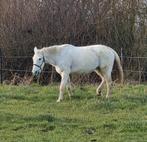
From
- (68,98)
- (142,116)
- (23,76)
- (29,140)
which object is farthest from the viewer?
(23,76)

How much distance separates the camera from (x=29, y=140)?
9016 mm

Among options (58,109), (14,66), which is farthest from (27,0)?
(58,109)

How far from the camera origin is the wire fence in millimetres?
19944

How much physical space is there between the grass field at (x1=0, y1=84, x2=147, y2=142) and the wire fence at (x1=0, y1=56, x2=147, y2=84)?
500cm

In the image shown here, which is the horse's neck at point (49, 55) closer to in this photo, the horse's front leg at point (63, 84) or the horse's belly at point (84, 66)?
the horse's front leg at point (63, 84)

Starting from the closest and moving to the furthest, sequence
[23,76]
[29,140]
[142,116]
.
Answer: [29,140], [142,116], [23,76]

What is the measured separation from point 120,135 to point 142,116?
181 centimetres

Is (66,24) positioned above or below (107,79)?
above

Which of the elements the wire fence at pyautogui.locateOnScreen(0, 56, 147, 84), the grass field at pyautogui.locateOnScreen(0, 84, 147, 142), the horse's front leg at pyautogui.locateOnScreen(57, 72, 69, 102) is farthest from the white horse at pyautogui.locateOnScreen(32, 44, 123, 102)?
the wire fence at pyautogui.locateOnScreen(0, 56, 147, 84)

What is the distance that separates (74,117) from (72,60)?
3239 mm

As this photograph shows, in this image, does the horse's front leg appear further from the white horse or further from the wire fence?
the wire fence

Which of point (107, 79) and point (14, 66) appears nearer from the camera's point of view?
point (107, 79)

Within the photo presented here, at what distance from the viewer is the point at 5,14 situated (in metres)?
21.9

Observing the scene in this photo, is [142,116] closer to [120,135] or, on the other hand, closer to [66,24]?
[120,135]
